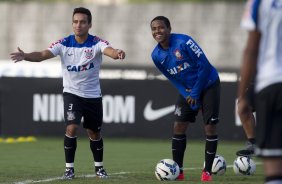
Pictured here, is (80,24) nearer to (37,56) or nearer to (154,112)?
(37,56)

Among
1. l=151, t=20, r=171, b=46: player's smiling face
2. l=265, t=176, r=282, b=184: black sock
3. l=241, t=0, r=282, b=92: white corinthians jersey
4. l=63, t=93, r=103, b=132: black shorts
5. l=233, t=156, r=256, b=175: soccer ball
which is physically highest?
Result: l=241, t=0, r=282, b=92: white corinthians jersey

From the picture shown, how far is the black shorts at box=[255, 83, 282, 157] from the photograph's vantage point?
19.5 feet

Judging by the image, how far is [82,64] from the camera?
10891 millimetres

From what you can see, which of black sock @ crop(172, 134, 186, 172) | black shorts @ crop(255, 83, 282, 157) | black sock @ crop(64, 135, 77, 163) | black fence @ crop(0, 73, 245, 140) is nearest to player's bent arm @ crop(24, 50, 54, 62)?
black sock @ crop(64, 135, 77, 163)

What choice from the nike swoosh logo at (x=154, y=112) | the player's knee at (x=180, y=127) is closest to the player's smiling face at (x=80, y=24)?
the player's knee at (x=180, y=127)

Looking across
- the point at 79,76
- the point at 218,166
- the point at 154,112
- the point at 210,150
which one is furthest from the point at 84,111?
the point at 154,112

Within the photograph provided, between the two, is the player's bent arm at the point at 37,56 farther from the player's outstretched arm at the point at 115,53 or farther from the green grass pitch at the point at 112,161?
the green grass pitch at the point at 112,161

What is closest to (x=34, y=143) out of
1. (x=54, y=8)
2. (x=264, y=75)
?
(x=54, y=8)

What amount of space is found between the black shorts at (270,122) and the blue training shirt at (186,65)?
4742 millimetres

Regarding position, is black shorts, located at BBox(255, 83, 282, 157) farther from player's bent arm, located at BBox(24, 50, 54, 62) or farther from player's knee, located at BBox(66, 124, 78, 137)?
player's bent arm, located at BBox(24, 50, 54, 62)

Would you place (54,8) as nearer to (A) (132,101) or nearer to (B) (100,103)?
(A) (132,101)

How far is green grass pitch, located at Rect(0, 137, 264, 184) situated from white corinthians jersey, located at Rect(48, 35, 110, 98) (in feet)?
3.54

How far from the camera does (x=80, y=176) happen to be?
11094 millimetres

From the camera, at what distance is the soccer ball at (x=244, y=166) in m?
11.3
